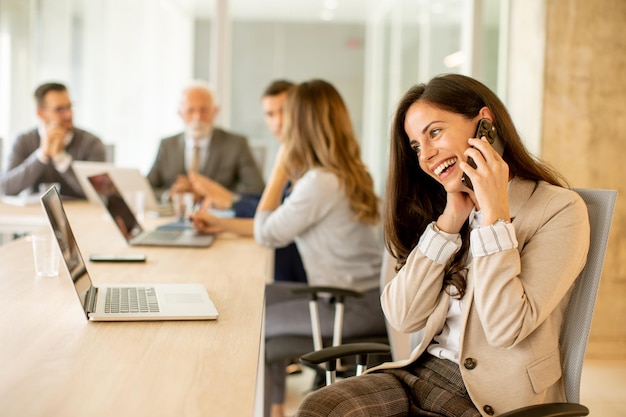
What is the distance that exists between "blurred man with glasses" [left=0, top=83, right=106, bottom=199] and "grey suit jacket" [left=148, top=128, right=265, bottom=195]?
363 mm

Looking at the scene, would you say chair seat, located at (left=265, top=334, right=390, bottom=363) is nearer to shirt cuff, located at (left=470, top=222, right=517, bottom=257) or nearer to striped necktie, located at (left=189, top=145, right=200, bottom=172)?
shirt cuff, located at (left=470, top=222, right=517, bottom=257)

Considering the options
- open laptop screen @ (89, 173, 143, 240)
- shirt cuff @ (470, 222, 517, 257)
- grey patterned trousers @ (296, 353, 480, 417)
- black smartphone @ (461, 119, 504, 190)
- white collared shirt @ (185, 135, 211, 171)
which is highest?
black smartphone @ (461, 119, 504, 190)

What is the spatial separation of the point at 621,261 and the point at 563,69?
3.71ft

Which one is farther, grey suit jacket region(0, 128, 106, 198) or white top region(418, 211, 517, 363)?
grey suit jacket region(0, 128, 106, 198)

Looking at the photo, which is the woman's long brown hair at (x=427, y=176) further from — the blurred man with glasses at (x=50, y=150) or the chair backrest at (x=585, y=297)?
the blurred man with glasses at (x=50, y=150)

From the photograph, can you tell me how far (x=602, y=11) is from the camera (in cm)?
424

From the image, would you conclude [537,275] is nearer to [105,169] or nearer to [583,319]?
[583,319]

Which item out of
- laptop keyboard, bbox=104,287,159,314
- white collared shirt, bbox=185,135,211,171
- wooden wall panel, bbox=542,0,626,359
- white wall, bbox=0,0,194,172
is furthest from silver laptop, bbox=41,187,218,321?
white wall, bbox=0,0,194,172

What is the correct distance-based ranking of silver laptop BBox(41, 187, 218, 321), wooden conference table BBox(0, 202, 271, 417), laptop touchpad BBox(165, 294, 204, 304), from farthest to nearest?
laptop touchpad BBox(165, 294, 204, 304), silver laptop BBox(41, 187, 218, 321), wooden conference table BBox(0, 202, 271, 417)

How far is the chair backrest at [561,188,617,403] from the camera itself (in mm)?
1515

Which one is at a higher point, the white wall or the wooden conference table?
the white wall

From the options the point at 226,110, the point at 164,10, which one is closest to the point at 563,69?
the point at 226,110

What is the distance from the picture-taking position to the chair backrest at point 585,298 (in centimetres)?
151

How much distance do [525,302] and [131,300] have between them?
34.6 inches
